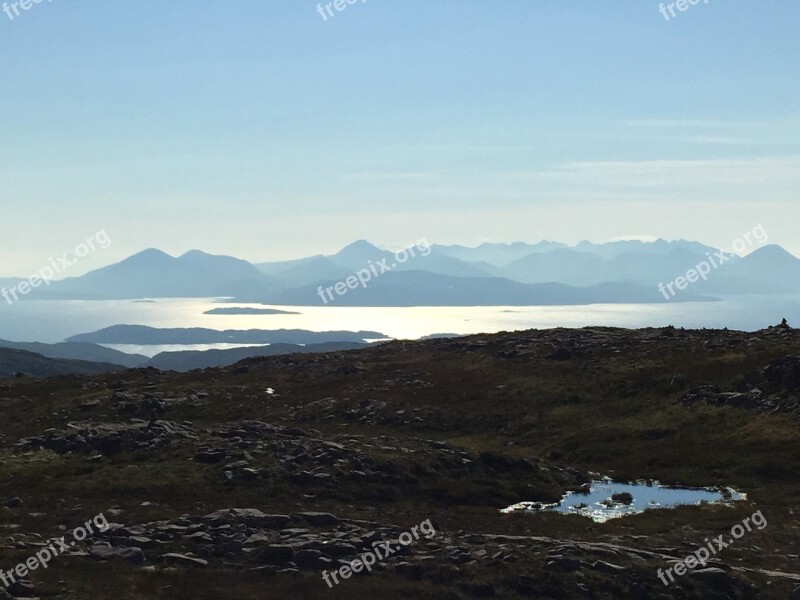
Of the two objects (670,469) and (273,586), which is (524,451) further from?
(273,586)

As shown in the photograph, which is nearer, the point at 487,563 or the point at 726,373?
the point at 487,563

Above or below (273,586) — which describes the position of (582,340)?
above

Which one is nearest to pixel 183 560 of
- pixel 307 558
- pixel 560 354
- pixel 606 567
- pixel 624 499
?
pixel 307 558

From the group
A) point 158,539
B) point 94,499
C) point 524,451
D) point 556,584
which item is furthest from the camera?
point 524,451

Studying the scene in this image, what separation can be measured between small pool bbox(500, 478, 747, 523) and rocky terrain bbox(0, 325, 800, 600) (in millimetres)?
1095

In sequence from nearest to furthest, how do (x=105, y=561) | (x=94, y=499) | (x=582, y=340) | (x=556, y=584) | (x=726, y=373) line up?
(x=556, y=584)
(x=105, y=561)
(x=94, y=499)
(x=726, y=373)
(x=582, y=340)

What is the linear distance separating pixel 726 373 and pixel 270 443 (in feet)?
133

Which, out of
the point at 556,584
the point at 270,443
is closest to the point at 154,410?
the point at 270,443

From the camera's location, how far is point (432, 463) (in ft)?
153

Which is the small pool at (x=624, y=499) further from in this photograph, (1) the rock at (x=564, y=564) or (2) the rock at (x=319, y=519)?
(2) the rock at (x=319, y=519)

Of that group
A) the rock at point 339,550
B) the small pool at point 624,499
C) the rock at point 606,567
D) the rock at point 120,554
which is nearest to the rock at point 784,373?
the small pool at point 624,499

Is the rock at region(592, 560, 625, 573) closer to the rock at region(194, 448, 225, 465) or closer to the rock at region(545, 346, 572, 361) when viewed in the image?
the rock at region(194, 448, 225, 465)

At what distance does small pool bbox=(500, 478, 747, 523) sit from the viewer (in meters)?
40.4

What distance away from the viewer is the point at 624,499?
4278 centimetres
